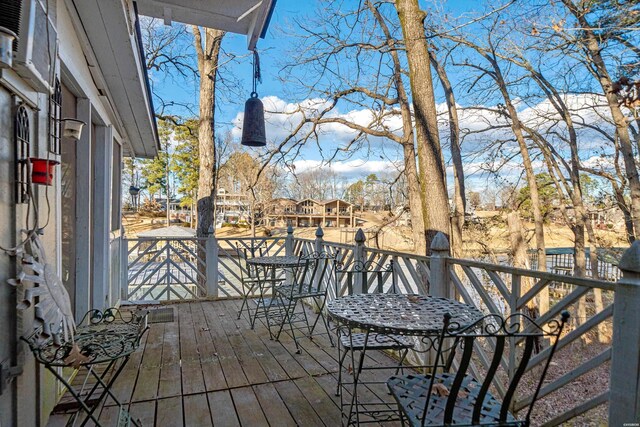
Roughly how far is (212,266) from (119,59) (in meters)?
3.51

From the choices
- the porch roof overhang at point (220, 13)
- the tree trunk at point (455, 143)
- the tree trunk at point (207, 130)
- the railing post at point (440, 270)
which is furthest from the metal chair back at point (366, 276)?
the tree trunk at point (455, 143)

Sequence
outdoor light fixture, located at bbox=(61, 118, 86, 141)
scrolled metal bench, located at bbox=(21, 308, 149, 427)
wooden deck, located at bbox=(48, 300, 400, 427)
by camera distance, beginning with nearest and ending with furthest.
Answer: scrolled metal bench, located at bbox=(21, 308, 149, 427) < outdoor light fixture, located at bbox=(61, 118, 86, 141) < wooden deck, located at bbox=(48, 300, 400, 427)

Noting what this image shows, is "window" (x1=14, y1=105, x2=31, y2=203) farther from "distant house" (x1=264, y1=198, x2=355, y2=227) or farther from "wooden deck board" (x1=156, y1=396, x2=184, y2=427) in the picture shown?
"distant house" (x1=264, y1=198, x2=355, y2=227)

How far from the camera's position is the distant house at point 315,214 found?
30.5 metres

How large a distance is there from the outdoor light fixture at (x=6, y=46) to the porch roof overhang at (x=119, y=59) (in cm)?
106

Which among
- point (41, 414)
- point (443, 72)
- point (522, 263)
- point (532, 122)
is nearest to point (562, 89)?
point (532, 122)

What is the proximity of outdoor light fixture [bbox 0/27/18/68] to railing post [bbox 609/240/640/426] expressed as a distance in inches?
101

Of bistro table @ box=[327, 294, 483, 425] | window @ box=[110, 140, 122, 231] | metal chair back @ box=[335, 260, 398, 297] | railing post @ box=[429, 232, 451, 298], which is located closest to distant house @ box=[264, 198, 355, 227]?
window @ box=[110, 140, 122, 231]

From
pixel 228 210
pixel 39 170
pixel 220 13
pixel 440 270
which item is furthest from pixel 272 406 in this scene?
pixel 228 210

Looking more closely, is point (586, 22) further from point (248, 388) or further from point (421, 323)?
point (248, 388)

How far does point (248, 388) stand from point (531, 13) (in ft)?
24.0

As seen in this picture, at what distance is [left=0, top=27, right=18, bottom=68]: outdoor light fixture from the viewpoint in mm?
1257

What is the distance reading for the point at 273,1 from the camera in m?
2.70

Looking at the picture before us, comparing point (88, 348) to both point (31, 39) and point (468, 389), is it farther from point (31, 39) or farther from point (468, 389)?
point (468, 389)
